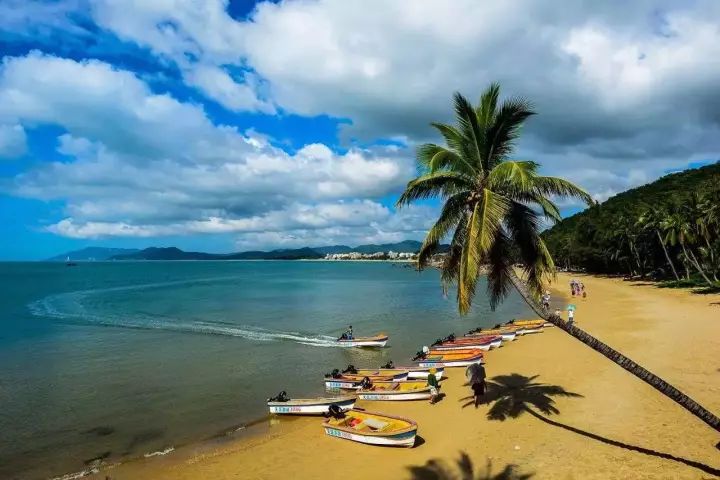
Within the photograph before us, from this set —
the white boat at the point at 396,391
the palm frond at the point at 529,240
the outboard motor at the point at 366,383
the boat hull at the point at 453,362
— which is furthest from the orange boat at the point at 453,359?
the palm frond at the point at 529,240

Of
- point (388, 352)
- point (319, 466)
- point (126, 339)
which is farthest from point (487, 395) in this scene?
point (126, 339)

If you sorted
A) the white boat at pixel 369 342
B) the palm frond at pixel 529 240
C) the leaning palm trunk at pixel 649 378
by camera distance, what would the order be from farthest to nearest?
the white boat at pixel 369 342 → the palm frond at pixel 529 240 → the leaning palm trunk at pixel 649 378

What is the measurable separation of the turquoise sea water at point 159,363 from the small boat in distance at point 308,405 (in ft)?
4.83

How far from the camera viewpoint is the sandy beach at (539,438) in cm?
1209

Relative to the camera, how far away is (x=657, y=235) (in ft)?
205

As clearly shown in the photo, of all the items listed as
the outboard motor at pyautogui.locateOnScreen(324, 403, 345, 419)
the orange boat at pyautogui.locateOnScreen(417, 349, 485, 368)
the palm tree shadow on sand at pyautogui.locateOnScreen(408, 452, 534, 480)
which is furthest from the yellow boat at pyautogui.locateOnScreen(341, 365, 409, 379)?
the palm tree shadow on sand at pyautogui.locateOnScreen(408, 452, 534, 480)

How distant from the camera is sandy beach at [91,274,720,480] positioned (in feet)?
39.7

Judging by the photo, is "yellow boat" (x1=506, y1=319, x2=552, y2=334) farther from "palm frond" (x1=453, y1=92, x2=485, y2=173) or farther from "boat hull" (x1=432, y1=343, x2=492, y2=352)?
"palm frond" (x1=453, y1=92, x2=485, y2=173)

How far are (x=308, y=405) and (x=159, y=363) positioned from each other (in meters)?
16.2

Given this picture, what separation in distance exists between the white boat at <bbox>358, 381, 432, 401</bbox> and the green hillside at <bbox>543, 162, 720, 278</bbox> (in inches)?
363

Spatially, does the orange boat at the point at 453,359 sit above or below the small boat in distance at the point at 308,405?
above

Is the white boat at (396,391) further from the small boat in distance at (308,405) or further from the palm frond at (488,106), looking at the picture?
the palm frond at (488,106)

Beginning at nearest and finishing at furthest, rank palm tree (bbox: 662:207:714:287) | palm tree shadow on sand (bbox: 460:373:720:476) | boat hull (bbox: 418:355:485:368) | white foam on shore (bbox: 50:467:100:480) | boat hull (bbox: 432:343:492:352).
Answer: palm tree shadow on sand (bbox: 460:373:720:476)
white foam on shore (bbox: 50:467:100:480)
boat hull (bbox: 418:355:485:368)
boat hull (bbox: 432:343:492:352)
palm tree (bbox: 662:207:714:287)

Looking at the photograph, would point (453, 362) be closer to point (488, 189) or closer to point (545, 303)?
point (545, 303)
